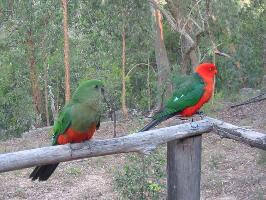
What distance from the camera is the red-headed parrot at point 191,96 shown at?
380cm

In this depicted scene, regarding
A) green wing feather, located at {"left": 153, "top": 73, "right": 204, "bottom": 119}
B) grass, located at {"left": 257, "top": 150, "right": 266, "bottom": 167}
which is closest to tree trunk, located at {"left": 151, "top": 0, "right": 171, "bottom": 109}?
grass, located at {"left": 257, "top": 150, "right": 266, "bottom": 167}

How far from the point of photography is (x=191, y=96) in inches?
153

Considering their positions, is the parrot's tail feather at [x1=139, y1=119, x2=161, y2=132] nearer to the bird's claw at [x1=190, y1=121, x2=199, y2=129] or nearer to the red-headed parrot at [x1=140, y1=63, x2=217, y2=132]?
the red-headed parrot at [x1=140, y1=63, x2=217, y2=132]

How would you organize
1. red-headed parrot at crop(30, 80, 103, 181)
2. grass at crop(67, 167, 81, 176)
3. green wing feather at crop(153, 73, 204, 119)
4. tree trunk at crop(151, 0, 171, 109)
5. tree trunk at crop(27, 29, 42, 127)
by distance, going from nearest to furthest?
red-headed parrot at crop(30, 80, 103, 181) → green wing feather at crop(153, 73, 204, 119) → grass at crop(67, 167, 81, 176) → tree trunk at crop(151, 0, 171, 109) → tree trunk at crop(27, 29, 42, 127)

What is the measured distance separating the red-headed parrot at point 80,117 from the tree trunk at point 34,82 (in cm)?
1304

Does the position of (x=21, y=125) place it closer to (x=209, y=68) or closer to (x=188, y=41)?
(x=188, y=41)

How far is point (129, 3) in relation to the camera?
491 inches

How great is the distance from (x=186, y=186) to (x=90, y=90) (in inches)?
29.9

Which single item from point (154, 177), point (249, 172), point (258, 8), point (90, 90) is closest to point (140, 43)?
point (258, 8)

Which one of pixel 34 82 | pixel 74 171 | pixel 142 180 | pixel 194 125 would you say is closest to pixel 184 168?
pixel 194 125

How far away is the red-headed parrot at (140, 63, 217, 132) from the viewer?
3.80m

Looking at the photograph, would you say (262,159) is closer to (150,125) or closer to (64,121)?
(150,125)

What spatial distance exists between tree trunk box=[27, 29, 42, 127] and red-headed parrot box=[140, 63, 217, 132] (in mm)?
12082

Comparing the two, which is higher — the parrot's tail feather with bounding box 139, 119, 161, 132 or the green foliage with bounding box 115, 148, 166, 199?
the parrot's tail feather with bounding box 139, 119, 161, 132
